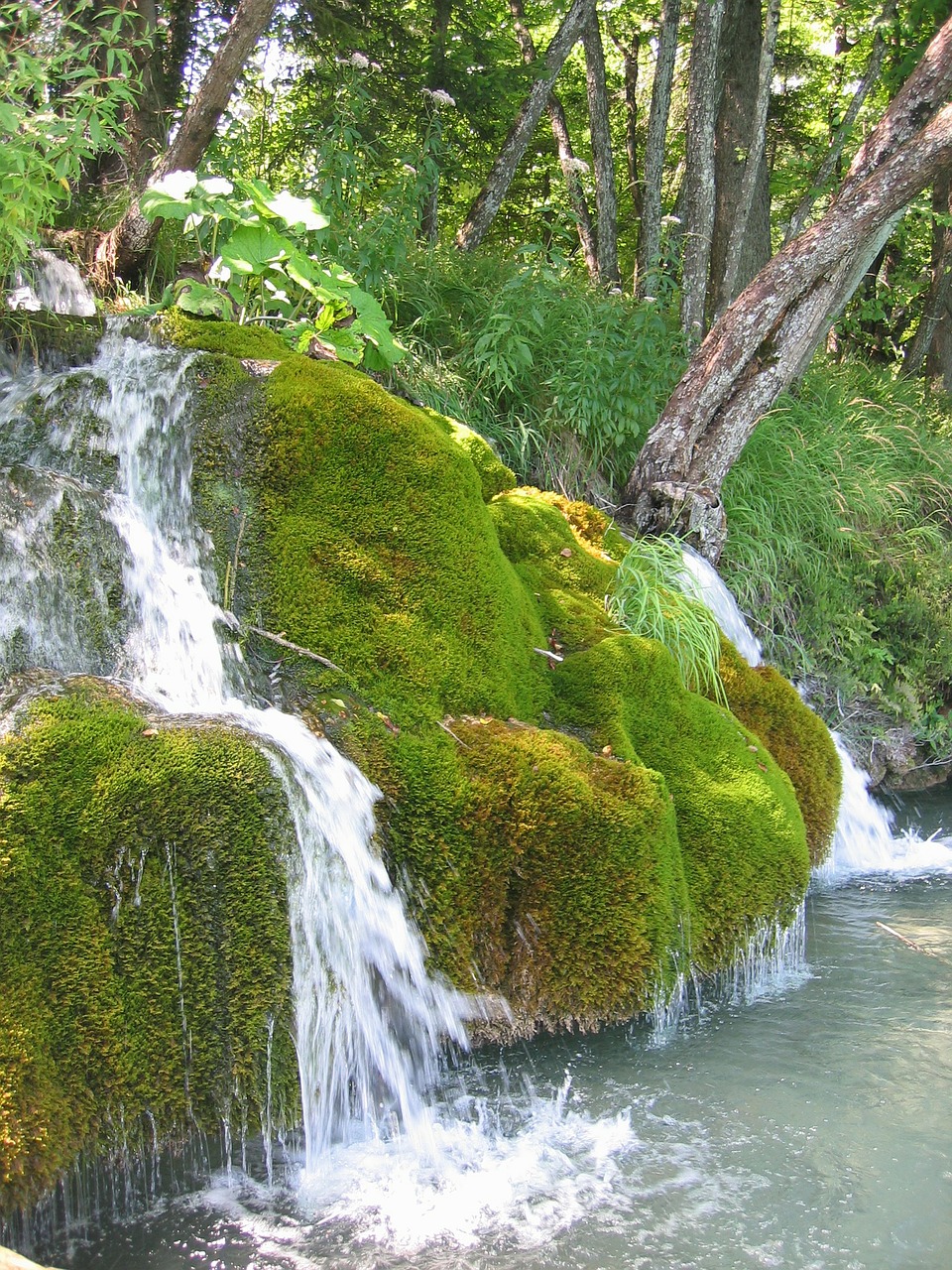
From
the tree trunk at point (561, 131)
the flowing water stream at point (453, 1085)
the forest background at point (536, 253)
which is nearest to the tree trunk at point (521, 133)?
the forest background at point (536, 253)

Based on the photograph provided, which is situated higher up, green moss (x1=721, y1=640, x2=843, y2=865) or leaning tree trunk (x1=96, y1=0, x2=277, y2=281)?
leaning tree trunk (x1=96, y1=0, x2=277, y2=281)

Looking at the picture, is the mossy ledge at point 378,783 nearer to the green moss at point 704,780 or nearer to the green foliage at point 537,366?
the green moss at point 704,780

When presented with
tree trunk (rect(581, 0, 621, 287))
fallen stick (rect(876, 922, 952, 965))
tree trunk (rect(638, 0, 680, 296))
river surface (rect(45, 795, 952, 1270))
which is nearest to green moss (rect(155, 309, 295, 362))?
river surface (rect(45, 795, 952, 1270))

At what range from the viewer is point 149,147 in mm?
6637

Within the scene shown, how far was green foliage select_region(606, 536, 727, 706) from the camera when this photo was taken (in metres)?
4.63

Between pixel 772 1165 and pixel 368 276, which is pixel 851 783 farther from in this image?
pixel 368 276

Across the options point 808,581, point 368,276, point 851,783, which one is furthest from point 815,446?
point 368,276

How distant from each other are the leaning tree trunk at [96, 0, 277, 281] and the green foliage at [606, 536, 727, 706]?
2.91 meters

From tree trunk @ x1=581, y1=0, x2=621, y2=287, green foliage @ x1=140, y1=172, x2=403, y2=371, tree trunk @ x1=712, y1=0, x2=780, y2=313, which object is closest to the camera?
green foliage @ x1=140, y1=172, x2=403, y2=371

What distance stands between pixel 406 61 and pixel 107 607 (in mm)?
6098

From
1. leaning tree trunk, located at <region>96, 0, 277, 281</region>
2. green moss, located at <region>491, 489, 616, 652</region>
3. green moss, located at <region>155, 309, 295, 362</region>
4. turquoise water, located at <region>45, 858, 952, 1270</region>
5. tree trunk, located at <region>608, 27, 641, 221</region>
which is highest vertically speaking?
tree trunk, located at <region>608, 27, 641, 221</region>

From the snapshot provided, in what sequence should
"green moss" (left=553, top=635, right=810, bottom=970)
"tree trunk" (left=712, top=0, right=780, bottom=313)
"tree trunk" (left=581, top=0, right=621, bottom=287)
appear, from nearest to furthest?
"green moss" (left=553, top=635, right=810, bottom=970) → "tree trunk" (left=712, top=0, right=780, bottom=313) → "tree trunk" (left=581, top=0, right=621, bottom=287)

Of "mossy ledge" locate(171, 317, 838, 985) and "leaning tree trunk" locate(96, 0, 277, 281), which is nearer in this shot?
"mossy ledge" locate(171, 317, 838, 985)

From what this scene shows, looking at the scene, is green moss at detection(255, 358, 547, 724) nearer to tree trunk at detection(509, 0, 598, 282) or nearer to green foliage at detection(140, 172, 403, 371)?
green foliage at detection(140, 172, 403, 371)
